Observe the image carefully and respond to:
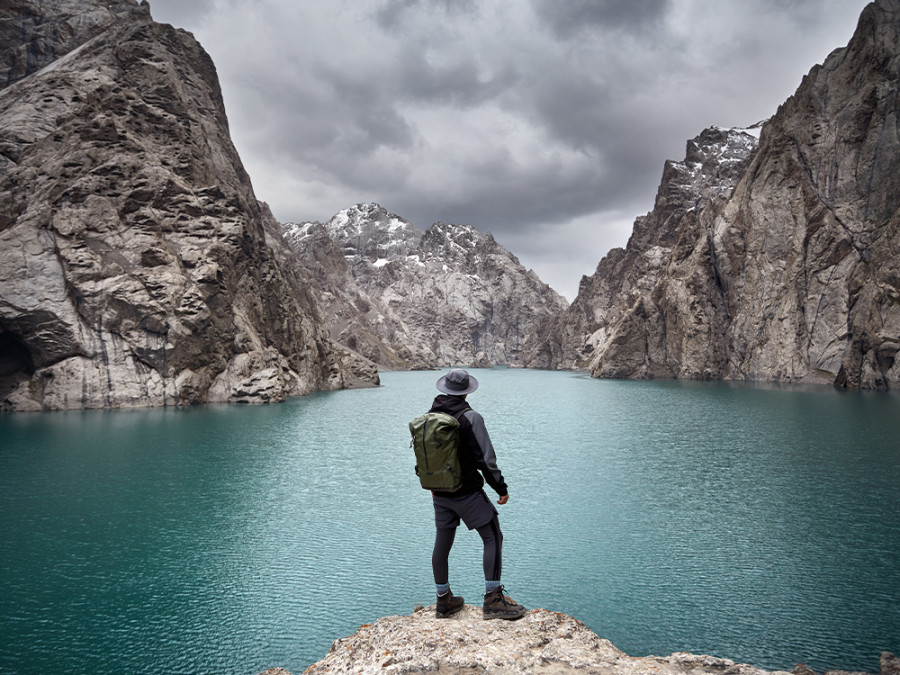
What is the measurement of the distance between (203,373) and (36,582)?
52.1 metres

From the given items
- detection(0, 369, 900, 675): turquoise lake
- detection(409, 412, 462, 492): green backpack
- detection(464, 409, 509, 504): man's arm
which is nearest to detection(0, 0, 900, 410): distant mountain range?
detection(0, 369, 900, 675): turquoise lake

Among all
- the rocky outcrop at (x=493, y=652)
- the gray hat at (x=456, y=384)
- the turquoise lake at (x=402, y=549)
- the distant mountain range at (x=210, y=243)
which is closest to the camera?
the rocky outcrop at (x=493, y=652)

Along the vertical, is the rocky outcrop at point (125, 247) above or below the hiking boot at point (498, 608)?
above

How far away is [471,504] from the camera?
724 centimetres

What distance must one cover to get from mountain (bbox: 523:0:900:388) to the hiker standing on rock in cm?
7980

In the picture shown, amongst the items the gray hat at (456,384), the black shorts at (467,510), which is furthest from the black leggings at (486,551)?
the gray hat at (456,384)

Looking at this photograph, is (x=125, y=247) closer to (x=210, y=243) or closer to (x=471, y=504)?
(x=210, y=243)

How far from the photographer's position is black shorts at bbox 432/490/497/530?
7.25m

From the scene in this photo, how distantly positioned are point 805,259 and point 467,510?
10439 cm

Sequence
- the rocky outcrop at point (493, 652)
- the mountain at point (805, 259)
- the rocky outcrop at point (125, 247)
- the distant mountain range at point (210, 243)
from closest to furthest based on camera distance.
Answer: the rocky outcrop at point (493, 652)
the rocky outcrop at point (125, 247)
the distant mountain range at point (210, 243)
the mountain at point (805, 259)

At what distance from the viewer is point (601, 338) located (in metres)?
166

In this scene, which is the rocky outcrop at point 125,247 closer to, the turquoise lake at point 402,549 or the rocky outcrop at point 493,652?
the turquoise lake at point 402,549

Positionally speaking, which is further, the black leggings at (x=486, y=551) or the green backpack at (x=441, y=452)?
the black leggings at (x=486, y=551)

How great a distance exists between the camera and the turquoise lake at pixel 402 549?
10039 mm
